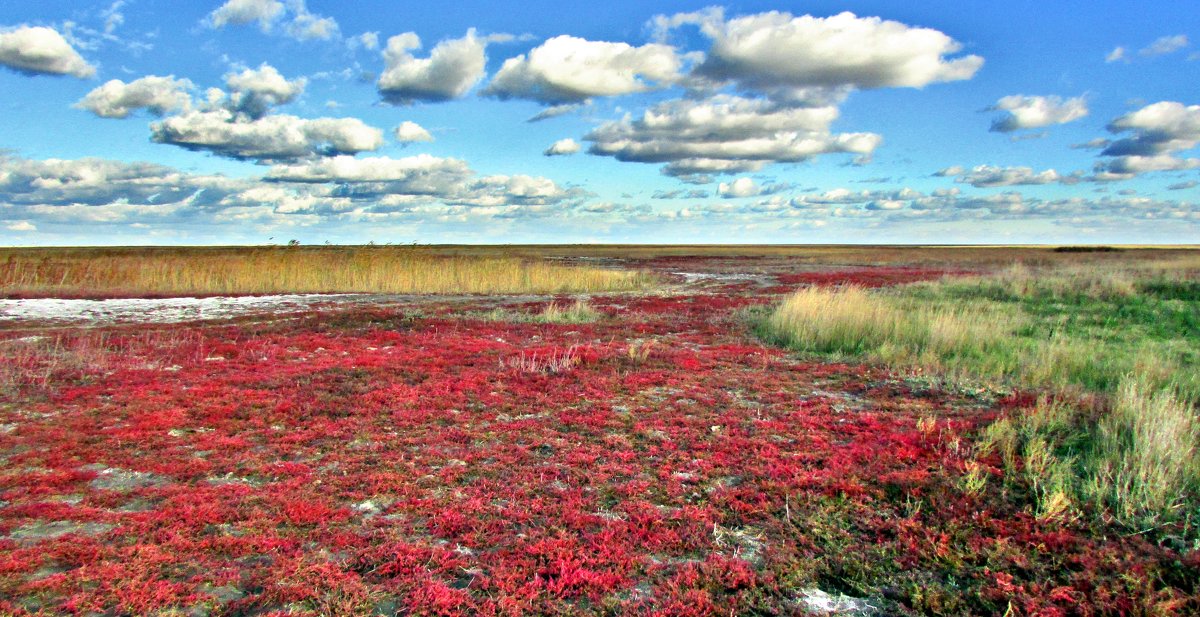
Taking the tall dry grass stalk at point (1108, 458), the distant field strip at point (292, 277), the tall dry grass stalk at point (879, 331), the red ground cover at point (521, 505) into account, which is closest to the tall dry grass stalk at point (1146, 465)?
the tall dry grass stalk at point (1108, 458)

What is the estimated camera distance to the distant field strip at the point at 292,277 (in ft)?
92.6

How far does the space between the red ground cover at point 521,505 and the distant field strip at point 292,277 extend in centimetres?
1930

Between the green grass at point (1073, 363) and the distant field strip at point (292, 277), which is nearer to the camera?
the green grass at point (1073, 363)

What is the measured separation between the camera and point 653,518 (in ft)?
17.7

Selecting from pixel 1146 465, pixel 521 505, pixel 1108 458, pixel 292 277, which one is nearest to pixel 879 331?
pixel 1108 458

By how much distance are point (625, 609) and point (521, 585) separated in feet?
2.38

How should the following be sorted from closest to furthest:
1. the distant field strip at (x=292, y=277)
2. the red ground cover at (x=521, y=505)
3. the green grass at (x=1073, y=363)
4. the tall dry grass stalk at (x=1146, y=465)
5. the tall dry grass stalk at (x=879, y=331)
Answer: the red ground cover at (x=521, y=505) → the tall dry grass stalk at (x=1146, y=465) → the green grass at (x=1073, y=363) → the tall dry grass stalk at (x=879, y=331) → the distant field strip at (x=292, y=277)

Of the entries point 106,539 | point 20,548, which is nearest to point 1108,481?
point 106,539

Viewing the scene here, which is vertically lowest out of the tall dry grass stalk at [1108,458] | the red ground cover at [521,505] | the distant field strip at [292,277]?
the red ground cover at [521,505]

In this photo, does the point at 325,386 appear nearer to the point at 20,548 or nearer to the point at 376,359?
the point at 376,359

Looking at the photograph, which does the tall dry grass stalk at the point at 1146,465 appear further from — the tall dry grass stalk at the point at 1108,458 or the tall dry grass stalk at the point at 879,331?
the tall dry grass stalk at the point at 879,331

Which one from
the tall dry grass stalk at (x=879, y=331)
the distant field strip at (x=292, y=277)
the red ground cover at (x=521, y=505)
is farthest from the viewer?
the distant field strip at (x=292, y=277)

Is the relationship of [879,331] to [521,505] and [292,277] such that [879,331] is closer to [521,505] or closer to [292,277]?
[521,505]

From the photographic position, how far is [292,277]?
A: 30.5 m
